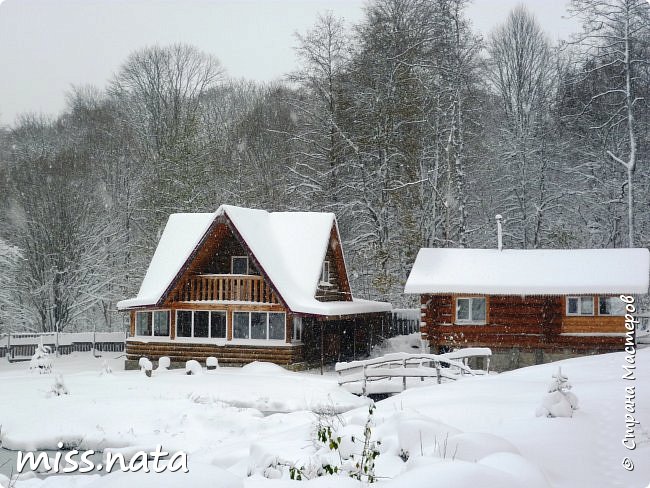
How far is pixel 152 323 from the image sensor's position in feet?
89.3

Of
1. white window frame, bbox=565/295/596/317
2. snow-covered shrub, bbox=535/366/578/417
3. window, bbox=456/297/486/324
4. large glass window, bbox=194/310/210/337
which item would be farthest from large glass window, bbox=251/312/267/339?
snow-covered shrub, bbox=535/366/578/417

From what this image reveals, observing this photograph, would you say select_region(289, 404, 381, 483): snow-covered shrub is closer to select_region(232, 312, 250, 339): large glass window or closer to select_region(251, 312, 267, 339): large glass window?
select_region(251, 312, 267, 339): large glass window

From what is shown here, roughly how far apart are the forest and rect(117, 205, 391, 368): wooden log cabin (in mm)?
5583

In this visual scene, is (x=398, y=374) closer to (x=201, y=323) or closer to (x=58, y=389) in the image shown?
(x=58, y=389)

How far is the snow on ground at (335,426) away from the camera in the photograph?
7.39 metres

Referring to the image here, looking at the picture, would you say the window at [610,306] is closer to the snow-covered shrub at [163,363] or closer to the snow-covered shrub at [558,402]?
the snow-covered shrub at [163,363]

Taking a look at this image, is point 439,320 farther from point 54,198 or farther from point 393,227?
point 54,198

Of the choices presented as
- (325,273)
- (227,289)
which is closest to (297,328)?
(227,289)

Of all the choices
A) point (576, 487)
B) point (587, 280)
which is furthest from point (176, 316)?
Result: point (576, 487)

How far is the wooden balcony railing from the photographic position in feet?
85.4

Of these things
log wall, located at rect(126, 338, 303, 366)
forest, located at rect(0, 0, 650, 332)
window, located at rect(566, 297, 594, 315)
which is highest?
forest, located at rect(0, 0, 650, 332)

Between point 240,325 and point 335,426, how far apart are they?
1493 centimetres

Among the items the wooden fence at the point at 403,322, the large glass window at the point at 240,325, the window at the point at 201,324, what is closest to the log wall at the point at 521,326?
the large glass window at the point at 240,325

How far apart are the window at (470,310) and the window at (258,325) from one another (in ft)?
20.4
